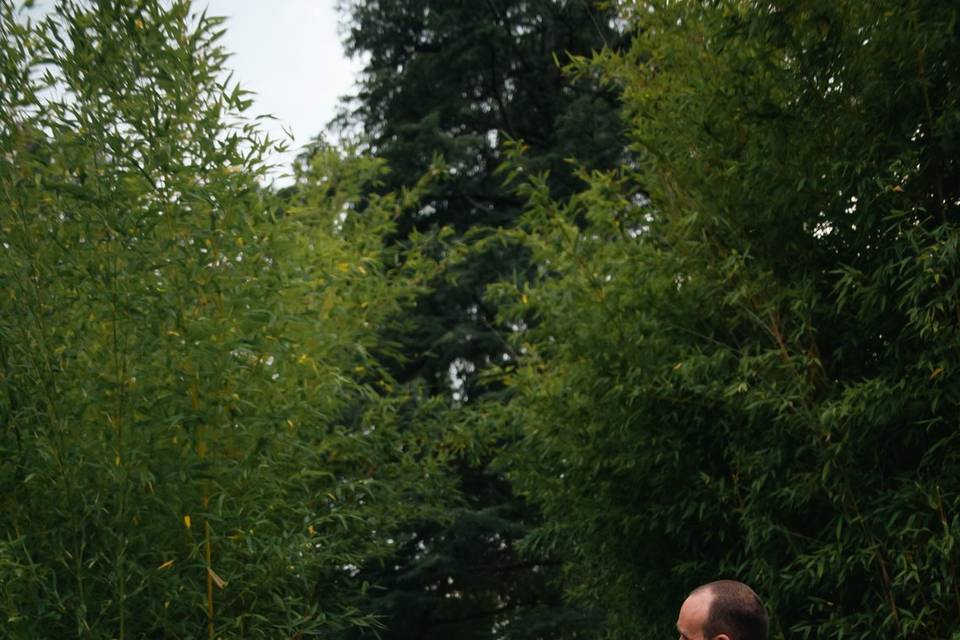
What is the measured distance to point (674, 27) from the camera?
5371 mm

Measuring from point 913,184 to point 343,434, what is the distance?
399cm

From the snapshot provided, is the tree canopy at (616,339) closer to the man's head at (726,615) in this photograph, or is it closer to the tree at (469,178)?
the man's head at (726,615)

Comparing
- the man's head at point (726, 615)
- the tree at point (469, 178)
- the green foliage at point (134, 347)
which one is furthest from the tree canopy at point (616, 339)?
the tree at point (469, 178)

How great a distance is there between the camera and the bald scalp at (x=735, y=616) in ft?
6.43

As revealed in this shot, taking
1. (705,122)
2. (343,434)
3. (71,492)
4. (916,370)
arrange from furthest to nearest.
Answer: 1. (343,434)
2. (705,122)
3. (916,370)
4. (71,492)

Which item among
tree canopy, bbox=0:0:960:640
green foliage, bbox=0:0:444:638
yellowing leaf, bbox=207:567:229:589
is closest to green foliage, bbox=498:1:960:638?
tree canopy, bbox=0:0:960:640

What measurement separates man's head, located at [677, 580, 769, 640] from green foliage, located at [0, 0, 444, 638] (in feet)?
8.06

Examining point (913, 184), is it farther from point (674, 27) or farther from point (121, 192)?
point (121, 192)

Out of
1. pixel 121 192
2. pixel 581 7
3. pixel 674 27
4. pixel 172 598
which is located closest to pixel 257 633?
pixel 172 598

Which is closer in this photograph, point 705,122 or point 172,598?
point 172,598

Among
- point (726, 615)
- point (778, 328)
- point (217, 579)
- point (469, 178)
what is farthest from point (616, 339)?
point (469, 178)

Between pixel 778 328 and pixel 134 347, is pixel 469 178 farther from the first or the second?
pixel 134 347

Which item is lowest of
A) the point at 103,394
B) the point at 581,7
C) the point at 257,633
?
the point at 257,633

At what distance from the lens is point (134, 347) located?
4145 mm
